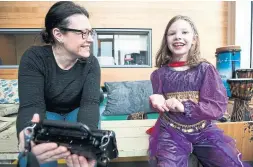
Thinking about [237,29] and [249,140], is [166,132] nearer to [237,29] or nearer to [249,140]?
[249,140]

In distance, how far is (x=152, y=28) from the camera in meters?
2.40

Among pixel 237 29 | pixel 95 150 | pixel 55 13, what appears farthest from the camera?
pixel 237 29

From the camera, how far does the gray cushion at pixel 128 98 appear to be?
1.93 m

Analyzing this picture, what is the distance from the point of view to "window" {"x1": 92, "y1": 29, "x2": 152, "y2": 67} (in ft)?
7.97

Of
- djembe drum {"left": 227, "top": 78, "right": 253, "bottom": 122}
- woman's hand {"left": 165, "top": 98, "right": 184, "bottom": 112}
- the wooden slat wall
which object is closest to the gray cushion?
the wooden slat wall

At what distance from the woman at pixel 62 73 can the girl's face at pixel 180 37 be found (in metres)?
0.38

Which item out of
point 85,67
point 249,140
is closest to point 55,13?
point 85,67

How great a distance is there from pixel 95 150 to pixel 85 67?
53cm

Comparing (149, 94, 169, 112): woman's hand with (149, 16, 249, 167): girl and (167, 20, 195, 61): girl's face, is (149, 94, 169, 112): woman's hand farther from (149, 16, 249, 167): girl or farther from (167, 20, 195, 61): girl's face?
(167, 20, 195, 61): girl's face

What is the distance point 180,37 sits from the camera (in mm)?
1023

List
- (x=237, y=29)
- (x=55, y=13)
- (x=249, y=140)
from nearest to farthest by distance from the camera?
1. (x=55, y=13)
2. (x=249, y=140)
3. (x=237, y=29)

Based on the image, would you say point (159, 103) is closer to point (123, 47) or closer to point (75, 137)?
point (75, 137)

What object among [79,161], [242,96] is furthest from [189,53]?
[79,161]

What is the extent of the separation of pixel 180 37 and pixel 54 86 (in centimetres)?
61
